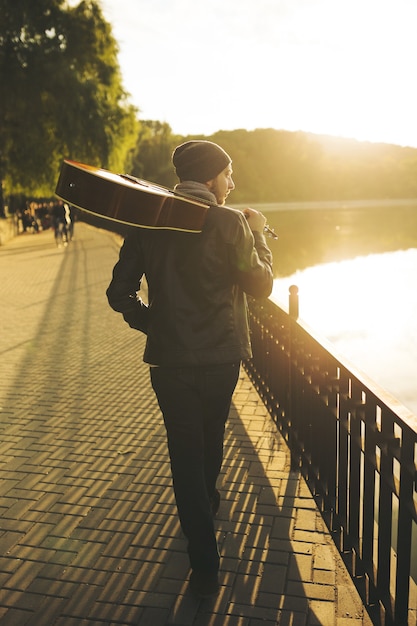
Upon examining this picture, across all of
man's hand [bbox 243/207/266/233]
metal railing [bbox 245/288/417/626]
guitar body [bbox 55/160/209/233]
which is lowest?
metal railing [bbox 245/288/417/626]

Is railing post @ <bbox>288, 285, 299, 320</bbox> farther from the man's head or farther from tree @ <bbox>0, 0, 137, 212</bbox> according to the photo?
tree @ <bbox>0, 0, 137, 212</bbox>

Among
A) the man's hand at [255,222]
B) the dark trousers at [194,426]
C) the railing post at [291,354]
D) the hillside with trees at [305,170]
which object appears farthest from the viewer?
the hillside with trees at [305,170]

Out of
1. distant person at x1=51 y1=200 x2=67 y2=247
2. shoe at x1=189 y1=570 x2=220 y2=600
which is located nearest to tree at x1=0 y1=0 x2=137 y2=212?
distant person at x1=51 y1=200 x2=67 y2=247

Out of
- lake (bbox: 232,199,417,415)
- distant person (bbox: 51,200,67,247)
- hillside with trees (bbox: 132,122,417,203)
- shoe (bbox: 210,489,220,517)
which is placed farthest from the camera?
hillside with trees (bbox: 132,122,417,203)

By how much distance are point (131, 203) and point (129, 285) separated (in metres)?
0.50

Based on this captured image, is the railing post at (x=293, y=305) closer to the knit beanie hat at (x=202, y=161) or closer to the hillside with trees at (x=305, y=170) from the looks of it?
the knit beanie hat at (x=202, y=161)

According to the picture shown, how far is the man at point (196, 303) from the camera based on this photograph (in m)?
2.51

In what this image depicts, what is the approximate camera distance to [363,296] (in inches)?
760

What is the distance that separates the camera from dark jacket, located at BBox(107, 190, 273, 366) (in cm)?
248

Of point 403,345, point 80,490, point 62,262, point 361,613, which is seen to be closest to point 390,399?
point 361,613

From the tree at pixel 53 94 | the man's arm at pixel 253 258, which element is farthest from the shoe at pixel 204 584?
the tree at pixel 53 94

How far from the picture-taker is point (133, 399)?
593cm

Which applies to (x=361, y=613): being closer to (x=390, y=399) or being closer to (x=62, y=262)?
(x=390, y=399)

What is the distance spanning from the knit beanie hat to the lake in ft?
3.84
